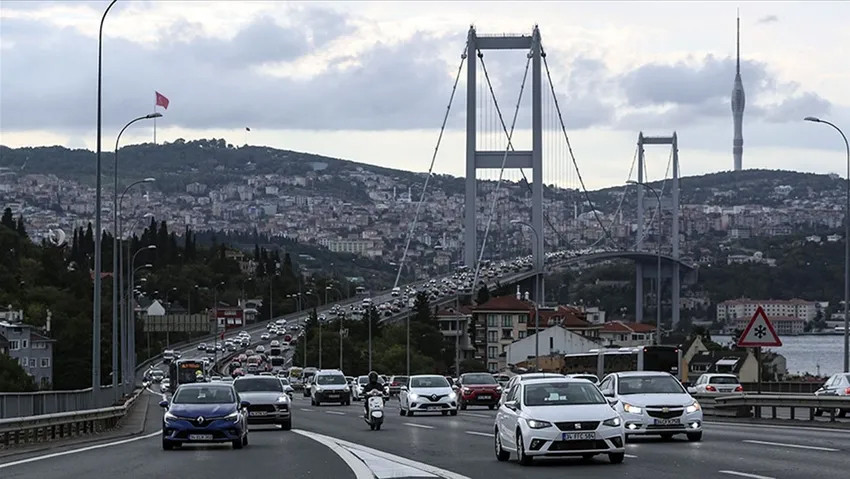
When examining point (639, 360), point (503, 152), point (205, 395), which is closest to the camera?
point (205, 395)

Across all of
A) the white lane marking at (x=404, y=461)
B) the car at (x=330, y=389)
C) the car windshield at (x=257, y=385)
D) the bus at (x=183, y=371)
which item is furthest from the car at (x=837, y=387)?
the bus at (x=183, y=371)

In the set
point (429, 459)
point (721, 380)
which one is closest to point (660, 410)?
point (429, 459)

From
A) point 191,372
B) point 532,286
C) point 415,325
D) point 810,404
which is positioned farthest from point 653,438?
point 532,286

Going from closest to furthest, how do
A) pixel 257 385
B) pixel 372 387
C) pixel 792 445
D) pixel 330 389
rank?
pixel 792 445 < pixel 372 387 < pixel 257 385 < pixel 330 389

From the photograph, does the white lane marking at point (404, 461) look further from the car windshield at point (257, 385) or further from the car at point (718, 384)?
the car at point (718, 384)

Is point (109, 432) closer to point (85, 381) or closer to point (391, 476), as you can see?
point (391, 476)

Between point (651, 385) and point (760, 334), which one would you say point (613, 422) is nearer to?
point (651, 385)
